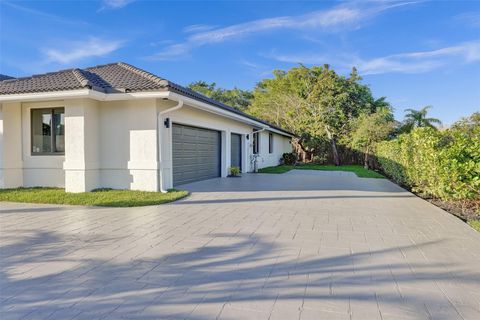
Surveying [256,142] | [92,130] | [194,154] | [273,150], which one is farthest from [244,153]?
[92,130]

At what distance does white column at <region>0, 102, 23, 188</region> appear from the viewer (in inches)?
411

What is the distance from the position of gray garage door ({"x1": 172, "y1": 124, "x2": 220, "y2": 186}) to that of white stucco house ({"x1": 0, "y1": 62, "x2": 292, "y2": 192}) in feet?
0.36

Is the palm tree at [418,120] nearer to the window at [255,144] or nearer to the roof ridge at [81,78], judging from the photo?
the window at [255,144]

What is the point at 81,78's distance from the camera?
9727 millimetres

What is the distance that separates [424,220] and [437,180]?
8.37 ft

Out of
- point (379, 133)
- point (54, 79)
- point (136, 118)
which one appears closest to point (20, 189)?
point (54, 79)

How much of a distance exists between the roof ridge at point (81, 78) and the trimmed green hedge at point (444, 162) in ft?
31.3

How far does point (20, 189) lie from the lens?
1027 centimetres

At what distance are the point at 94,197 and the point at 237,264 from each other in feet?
20.5

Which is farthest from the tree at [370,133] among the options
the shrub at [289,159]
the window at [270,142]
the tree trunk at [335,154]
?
the window at [270,142]

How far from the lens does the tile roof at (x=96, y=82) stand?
30.7 feet

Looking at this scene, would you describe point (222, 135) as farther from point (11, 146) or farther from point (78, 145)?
point (11, 146)

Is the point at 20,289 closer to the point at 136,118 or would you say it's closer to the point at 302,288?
the point at 302,288

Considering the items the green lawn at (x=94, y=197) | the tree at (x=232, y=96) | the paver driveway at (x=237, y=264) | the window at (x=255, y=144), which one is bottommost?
the paver driveway at (x=237, y=264)
